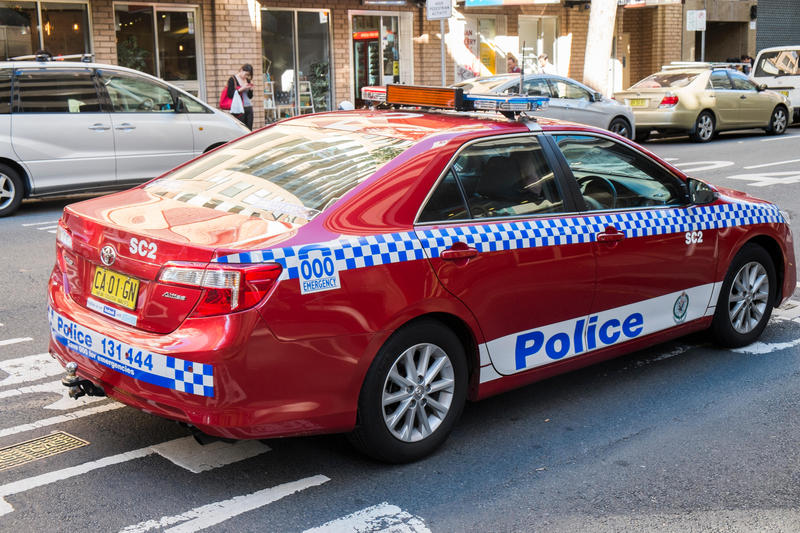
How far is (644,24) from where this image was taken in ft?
96.8

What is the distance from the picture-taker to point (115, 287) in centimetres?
413

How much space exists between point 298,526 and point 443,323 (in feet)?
3.71

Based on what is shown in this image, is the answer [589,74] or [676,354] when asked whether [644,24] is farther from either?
[676,354]

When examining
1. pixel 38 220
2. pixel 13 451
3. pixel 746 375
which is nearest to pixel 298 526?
pixel 13 451

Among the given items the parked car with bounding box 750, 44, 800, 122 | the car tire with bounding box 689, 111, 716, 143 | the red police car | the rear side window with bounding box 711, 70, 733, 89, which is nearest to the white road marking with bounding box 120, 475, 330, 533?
the red police car

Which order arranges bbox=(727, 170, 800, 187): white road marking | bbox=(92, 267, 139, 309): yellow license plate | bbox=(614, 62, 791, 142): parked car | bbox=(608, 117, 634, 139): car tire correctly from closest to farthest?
bbox=(92, 267, 139, 309): yellow license plate
bbox=(727, 170, 800, 187): white road marking
bbox=(608, 117, 634, 139): car tire
bbox=(614, 62, 791, 142): parked car

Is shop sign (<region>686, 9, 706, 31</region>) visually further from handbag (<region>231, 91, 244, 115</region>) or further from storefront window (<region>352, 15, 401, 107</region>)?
handbag (<region>231, 91, 244, 115</region>)

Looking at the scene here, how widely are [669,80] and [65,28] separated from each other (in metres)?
11.9

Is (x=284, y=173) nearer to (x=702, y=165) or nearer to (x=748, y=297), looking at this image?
(x=748, y=297)

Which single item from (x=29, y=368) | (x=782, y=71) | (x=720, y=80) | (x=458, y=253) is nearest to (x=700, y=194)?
(x=458, y=253)

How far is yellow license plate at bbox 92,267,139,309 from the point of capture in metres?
4.03

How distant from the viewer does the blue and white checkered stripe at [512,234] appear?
3.94 meters

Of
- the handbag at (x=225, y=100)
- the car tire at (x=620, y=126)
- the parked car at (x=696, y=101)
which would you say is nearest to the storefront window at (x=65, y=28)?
the handbag at (x=225, y=100)

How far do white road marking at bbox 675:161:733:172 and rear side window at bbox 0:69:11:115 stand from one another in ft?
31.3
